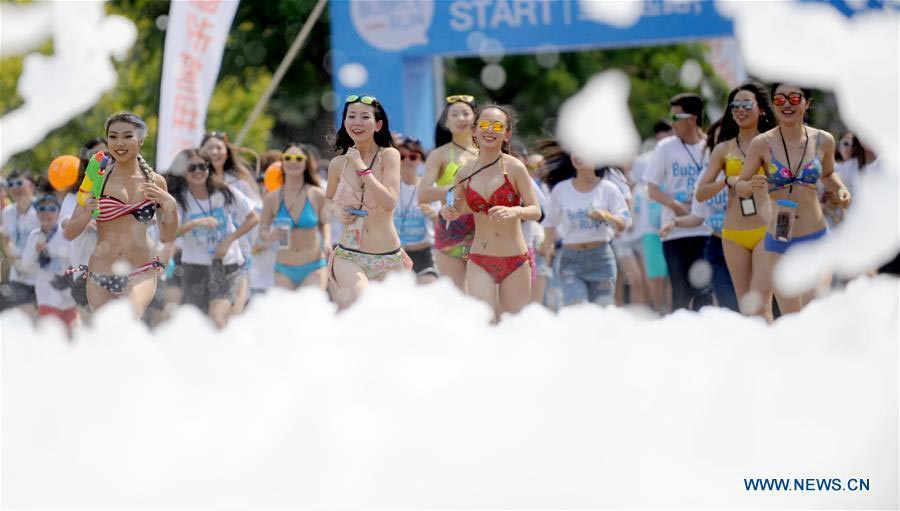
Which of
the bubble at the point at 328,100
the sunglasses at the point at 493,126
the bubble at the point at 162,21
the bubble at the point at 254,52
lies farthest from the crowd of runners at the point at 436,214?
the bubble at the point at 328,100

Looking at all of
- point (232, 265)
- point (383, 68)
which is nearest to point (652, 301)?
point (383, 68)

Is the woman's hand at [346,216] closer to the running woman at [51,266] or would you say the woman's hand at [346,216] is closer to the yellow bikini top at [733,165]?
the yellow bikini top at [733,165]

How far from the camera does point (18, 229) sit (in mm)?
11547

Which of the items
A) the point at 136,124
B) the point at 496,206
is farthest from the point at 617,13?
the point at 136,124

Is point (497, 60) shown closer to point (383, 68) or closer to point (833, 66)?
point (383, 68)

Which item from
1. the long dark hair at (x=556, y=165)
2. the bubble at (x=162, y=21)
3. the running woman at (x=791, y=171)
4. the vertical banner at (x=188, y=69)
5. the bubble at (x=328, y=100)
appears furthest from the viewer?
the bubble at (x=328, y=100)

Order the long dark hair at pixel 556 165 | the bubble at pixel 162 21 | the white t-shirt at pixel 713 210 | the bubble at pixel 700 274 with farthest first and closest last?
the bubble at pixel 162 21, the long dark hair at pixel 556 165, the bubble at pixel 700 274, the white t-shirt at pixel 713 210

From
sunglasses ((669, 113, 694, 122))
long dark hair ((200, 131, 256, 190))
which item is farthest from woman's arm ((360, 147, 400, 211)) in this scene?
long dark hair ((200, 131, 256, 190))

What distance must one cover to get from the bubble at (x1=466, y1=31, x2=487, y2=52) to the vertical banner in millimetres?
3261

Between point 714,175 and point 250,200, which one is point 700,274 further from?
point 250,200

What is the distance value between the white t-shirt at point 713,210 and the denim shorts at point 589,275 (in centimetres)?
83

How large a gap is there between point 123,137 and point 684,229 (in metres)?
3.98

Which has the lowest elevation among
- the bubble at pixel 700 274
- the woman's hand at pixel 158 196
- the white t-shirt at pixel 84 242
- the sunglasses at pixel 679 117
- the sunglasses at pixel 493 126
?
the bubble at pixel 700 274

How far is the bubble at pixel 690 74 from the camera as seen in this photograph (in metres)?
29.1
